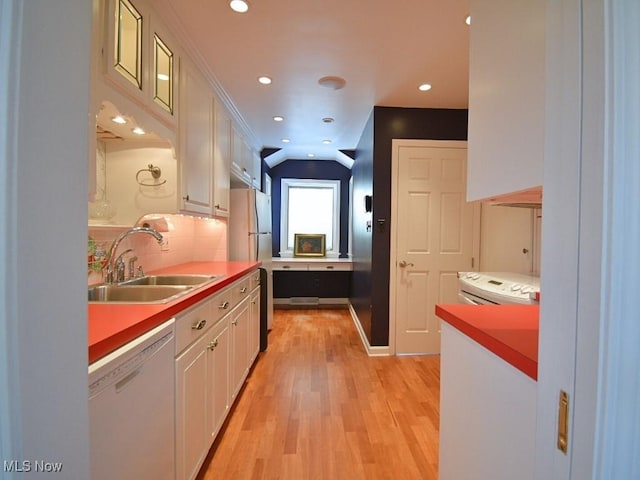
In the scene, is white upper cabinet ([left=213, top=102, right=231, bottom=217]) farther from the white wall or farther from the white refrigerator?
the white wall

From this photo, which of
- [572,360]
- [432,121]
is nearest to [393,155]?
[432,121]

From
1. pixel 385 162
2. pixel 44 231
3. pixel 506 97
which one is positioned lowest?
pixel 44 231

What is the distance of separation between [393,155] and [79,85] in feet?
9.07

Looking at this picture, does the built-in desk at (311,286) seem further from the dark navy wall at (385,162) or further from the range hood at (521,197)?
the range hood at (521,197)

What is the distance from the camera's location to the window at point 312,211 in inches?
200

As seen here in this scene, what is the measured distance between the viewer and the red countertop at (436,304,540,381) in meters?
0.70

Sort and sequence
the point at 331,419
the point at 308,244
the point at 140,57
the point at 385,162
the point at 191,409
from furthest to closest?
the point at 308,244 → the point at 385,162 → the point at 331,419 → the point at 140,57 → the point at 191,409

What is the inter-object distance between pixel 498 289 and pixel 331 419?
1.44m

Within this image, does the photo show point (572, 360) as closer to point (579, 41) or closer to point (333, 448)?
point (579, 41)

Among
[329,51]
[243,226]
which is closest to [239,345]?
[243,226]

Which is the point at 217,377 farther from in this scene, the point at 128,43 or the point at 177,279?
the point at 128,43

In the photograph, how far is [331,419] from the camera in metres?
1.93

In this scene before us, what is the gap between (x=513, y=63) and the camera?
703 millimetres

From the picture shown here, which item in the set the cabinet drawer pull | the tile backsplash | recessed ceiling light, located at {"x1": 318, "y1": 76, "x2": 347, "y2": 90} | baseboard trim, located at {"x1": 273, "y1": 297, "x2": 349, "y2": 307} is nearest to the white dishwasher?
the cabinet drawer pull
